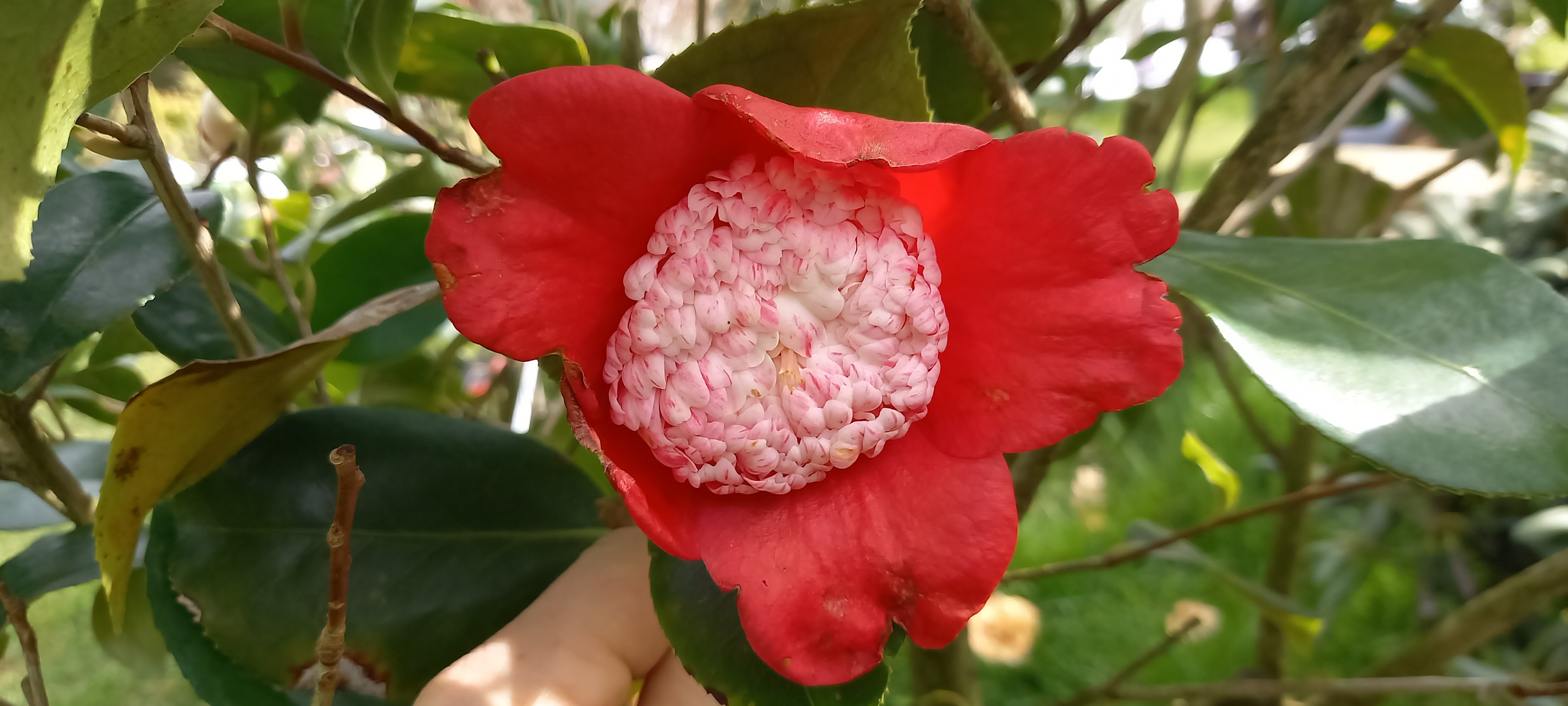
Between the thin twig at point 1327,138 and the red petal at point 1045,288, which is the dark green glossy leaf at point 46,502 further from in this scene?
the thin twig at point 1327,138

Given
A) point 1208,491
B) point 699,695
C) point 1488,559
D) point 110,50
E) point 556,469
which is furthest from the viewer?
point 1208,491

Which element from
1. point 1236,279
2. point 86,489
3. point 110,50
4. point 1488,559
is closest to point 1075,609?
point 1488,559

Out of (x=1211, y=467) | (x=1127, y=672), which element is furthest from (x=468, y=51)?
(x=1127, y=672)

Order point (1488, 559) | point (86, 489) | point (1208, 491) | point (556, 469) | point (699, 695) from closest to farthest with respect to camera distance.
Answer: point (699, 695) → point (556, 469) → point (86, 489) → point (1488, 559) → point (1208, 491)

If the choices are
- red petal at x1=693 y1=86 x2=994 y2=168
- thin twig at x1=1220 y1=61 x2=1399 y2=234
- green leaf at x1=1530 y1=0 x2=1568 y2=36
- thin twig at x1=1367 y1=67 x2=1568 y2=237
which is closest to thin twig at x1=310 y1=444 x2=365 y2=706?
red petal at x1=693 y1=86 x2=994 y2=168

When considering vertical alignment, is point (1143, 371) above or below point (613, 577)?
above

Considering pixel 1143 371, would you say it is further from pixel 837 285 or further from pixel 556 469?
pixel 556 469

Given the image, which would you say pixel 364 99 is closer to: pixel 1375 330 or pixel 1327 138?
pixel 1375 330
